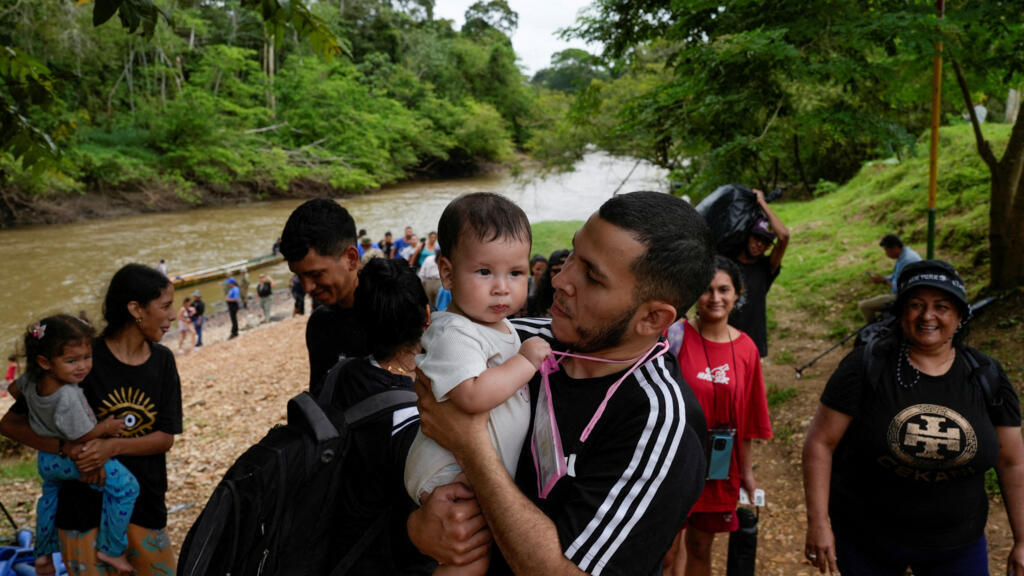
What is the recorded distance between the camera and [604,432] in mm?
1345

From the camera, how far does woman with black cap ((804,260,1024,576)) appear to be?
2.28 metres

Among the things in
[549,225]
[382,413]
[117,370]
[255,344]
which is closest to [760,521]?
[382,413]

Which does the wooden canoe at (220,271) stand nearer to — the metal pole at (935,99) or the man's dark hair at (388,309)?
the metal pole at (935,99)

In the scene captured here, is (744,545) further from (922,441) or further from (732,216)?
(732,216)

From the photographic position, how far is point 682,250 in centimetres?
137

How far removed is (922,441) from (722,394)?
2.95 feet

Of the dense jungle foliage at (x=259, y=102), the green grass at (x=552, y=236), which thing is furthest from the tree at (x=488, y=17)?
the green grass at (x=552, y=236)

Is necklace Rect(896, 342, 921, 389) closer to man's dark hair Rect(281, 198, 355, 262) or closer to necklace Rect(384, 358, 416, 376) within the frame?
necklace Rect(384, 358, 416, 376)

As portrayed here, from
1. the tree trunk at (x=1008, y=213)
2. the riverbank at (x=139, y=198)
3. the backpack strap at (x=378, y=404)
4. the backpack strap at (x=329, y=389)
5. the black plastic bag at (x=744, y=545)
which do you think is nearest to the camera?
the backpack strap at (x=378, y=404)

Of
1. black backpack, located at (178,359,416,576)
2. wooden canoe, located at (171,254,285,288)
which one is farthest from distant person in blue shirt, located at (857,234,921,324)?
wooden canoe, located at (171,254,285,288)

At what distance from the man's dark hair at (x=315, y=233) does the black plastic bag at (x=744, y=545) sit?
2.55 meters

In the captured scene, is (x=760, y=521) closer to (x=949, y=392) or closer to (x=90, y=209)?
(x=949, y=392)

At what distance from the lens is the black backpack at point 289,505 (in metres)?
1.60

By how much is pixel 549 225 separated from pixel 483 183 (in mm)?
20870
